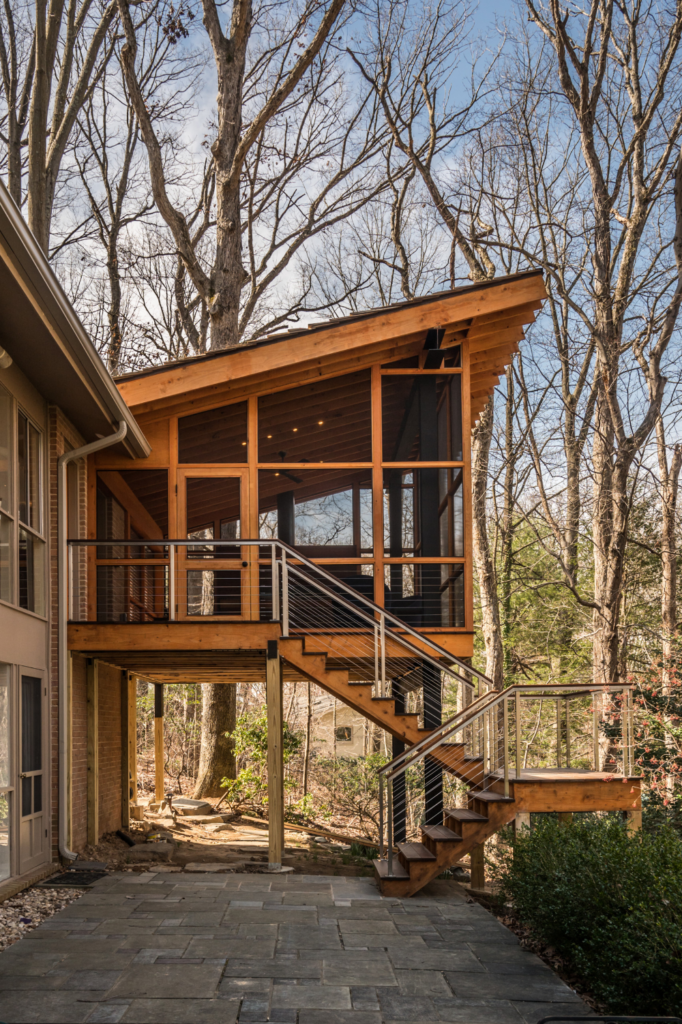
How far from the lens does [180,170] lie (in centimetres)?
1983

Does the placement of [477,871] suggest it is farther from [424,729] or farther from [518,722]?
[518,722]

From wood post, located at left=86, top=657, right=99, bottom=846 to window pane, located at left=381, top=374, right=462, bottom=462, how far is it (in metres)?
4.60

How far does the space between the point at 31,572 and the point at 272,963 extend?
446cm

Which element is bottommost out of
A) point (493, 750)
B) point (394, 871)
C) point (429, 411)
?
point (394, 871)

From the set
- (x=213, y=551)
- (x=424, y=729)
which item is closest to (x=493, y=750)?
(x=424, y=729)

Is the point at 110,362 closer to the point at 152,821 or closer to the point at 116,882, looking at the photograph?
the point at 152,821

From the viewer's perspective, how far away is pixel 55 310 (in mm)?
6887

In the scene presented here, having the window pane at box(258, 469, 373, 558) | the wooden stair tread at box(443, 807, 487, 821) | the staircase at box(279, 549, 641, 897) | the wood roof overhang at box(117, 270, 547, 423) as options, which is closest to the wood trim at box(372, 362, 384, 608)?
the window pane at box(258, 469, 373, 558)

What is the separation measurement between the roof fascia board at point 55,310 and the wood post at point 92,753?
8.88 ft

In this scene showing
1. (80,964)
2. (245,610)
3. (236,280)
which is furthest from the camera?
(236,280)

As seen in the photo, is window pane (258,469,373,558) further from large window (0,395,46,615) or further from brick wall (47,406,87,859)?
large window (0,395,46,615)

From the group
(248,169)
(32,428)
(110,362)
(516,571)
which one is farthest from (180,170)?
(32,428)

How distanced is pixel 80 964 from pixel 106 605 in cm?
581

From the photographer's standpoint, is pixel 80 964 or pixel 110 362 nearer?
pixel 80 964
